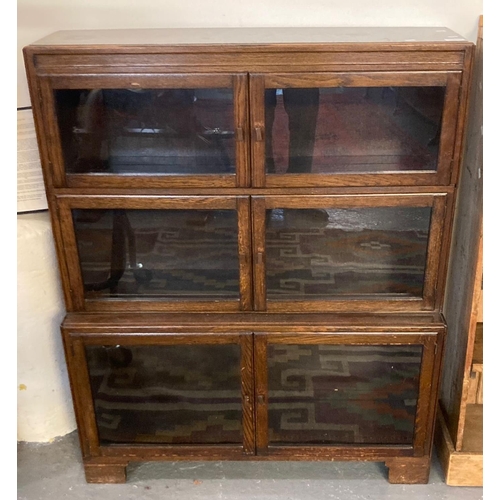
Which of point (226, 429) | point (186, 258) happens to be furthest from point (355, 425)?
point (186, 258)

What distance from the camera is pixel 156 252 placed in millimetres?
1566

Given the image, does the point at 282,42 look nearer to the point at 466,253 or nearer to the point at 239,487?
the point at 466,253

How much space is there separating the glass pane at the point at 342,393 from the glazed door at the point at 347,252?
135 millimetres

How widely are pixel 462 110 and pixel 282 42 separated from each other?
1.44ft

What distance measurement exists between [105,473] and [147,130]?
103cm

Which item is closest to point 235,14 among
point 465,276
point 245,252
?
point 245,252

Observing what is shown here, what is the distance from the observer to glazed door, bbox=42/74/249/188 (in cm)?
135

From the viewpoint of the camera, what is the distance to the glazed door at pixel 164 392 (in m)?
1.60

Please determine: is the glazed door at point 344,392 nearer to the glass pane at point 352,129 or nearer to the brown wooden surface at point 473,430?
the brown wooden surface at point 473,430

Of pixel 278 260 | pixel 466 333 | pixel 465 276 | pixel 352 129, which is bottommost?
pixel 466 333

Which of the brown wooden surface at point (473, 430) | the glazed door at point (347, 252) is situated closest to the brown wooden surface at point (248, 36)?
the glazed door at point (347, 252)

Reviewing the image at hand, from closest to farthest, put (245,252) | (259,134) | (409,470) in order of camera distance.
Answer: (259,134), (245,252), (409,470)

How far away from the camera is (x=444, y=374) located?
1.88 metres

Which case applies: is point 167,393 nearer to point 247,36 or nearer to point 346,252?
point 346,252
